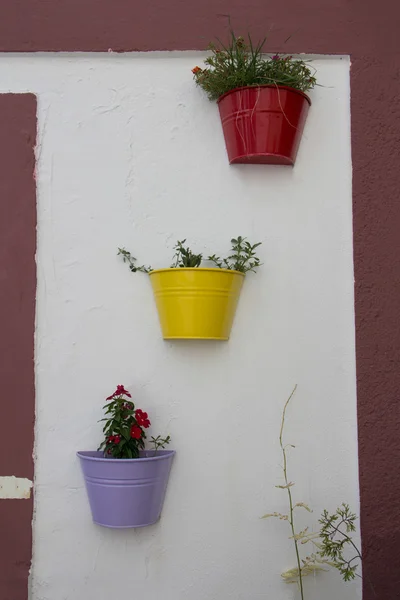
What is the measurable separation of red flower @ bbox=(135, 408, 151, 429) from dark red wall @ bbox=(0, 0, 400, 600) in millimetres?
713

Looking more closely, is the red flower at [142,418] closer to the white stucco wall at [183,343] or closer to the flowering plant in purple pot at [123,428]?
the flowering plant in purple pot at [123,428]

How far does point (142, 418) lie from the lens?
2.07 metres

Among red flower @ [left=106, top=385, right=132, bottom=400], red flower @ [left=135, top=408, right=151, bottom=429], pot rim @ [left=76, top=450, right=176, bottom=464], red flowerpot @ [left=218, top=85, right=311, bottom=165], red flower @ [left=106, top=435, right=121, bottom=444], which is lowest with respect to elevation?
pot rim @ [left=76, top=450, right=176, bottom=464]

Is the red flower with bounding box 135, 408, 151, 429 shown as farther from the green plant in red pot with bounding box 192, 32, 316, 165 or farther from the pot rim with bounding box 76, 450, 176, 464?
the green plant in red pot with bounding box 192, 32, 316, 165

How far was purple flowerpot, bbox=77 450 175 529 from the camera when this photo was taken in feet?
6.55

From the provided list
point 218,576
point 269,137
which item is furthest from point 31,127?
point 218,576

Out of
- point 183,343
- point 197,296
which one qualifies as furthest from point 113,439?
point 197,296

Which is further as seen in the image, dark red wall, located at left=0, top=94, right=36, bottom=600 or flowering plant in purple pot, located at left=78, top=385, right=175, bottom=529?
dark red wall, located at left=0, top=94, right=36, bottom=600

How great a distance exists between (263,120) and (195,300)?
0.61 m

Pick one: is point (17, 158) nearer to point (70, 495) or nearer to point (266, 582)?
point (70, 495)

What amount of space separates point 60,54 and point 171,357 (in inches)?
44.0

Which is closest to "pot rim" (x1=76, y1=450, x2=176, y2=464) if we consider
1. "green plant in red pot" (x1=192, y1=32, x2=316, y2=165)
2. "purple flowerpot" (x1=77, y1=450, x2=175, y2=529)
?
"purple flowerpot" (x1=77, y1=450, x2=175, y2=529)

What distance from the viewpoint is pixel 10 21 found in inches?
89.6

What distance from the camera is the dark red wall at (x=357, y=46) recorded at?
7.29ft
